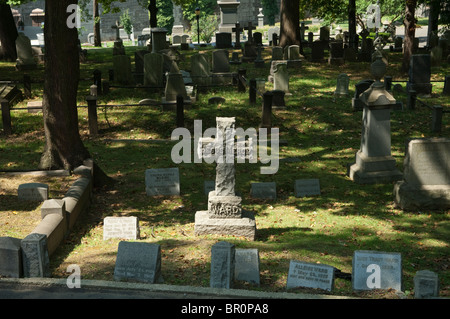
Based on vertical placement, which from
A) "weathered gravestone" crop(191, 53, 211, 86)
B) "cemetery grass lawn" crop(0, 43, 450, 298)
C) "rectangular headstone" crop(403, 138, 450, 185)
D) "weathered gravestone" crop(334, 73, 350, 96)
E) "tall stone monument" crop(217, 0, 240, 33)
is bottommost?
"cemetery grass lawn" crop(0, 43, 450, 298)

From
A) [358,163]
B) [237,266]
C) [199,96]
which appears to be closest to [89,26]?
[199,96]

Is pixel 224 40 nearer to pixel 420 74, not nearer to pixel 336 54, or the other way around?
pixel 336 54

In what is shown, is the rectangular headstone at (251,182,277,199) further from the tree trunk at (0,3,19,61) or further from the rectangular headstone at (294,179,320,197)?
the tree trunk at (0,3,19,61)

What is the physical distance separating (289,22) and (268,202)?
18.7 meters

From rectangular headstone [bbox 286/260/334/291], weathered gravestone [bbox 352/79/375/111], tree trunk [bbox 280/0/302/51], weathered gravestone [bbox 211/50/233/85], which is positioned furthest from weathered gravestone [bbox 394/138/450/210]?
tree trunk [bbox 280/0/302/51]

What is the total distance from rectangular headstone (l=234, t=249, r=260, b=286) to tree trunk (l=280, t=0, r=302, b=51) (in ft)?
73.9

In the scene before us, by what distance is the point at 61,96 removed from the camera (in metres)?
13.5

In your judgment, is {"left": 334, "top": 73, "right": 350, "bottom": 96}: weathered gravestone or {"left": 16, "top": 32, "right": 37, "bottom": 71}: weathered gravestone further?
{"left": 16, "top": 32, "right": 37, "bottom": 71}: weathered gravestone

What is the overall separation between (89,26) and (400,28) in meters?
31.7

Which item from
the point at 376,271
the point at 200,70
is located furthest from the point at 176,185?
the point at 200,70

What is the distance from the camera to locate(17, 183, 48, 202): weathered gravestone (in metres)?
11.8

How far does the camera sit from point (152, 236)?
1060 centimetres

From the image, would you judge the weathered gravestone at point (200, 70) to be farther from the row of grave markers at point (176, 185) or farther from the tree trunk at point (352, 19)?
the tree trunk at point (352, 19)

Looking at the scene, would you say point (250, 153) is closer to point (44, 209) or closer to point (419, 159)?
point (419, 159)
